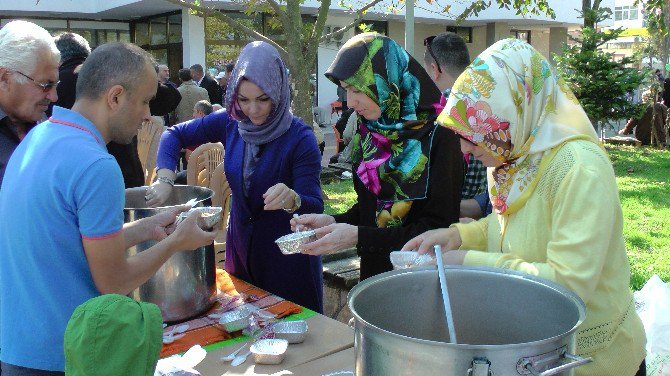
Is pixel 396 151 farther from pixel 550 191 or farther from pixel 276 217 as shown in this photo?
pixel 550 191

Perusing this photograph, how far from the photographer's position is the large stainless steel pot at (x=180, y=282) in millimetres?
1917

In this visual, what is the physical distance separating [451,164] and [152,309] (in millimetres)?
1201

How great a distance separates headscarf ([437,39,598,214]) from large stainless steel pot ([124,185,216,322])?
93 centimetres

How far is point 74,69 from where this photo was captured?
10.8 ft

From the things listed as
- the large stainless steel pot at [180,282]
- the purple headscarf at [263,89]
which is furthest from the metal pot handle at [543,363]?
the purple headscarf at [263,89]

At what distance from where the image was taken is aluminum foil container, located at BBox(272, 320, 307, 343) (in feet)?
6.02

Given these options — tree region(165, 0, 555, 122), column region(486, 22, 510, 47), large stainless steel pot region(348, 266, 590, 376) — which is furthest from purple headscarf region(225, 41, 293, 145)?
column region(486, 22, 510, 47)

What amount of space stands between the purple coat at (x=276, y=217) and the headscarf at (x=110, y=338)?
1.33 meters

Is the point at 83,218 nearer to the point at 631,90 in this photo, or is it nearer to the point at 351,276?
the point at 351,276

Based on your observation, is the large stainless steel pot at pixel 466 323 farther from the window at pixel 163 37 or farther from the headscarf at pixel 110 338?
the window at pixel 163 37

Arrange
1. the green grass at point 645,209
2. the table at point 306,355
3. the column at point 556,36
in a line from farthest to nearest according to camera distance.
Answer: the column at point 556,36 < the green grass at point 645,209 < the table at point 306,355

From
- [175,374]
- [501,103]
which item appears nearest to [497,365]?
[501,103]

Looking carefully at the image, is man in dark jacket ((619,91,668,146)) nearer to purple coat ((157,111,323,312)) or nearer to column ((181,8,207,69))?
column ((181,8,207,69))

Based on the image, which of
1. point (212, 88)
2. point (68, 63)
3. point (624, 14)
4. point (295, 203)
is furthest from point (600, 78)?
point (624, 14)
